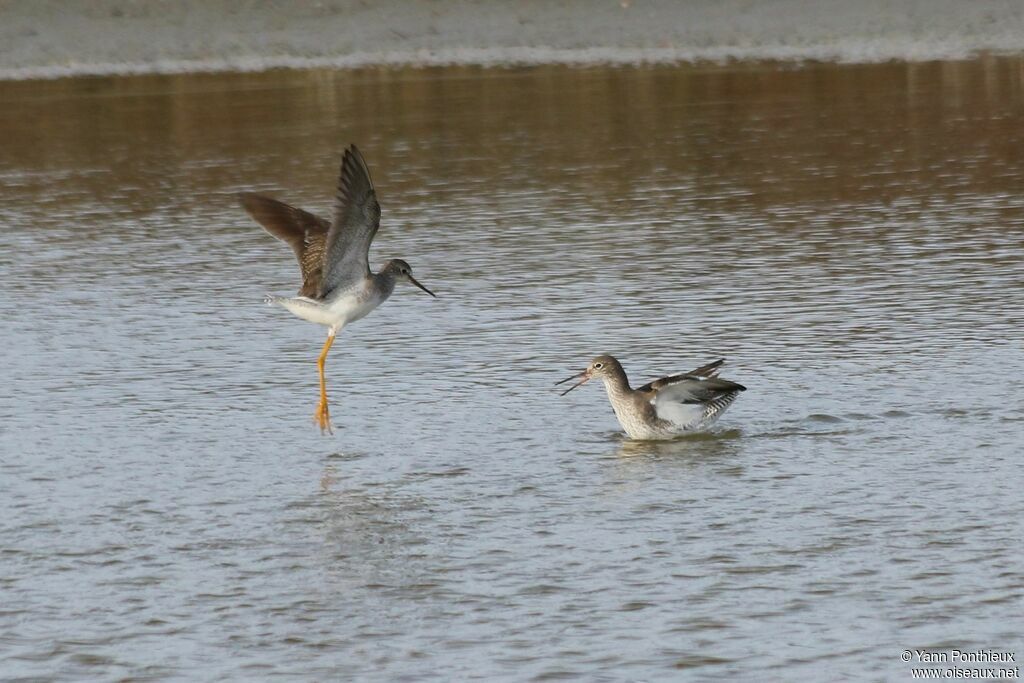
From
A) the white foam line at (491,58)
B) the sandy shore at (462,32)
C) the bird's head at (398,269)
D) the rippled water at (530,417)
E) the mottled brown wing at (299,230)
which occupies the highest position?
the sandy shore at (462,32)

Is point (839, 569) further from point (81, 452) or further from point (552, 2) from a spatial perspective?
point (552, 2)

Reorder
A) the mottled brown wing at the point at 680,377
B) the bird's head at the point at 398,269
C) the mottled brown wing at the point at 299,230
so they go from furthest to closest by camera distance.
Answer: the bird's head at the point at 398,269 → the mottled brown wing at the point at 299,230 → the mottled brown wing at the point at 680,377

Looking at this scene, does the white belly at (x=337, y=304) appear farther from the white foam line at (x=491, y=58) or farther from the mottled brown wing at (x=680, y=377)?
the white foam line at (x=491, y=58)

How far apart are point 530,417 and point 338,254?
1.37m

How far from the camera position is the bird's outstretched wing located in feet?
32.3

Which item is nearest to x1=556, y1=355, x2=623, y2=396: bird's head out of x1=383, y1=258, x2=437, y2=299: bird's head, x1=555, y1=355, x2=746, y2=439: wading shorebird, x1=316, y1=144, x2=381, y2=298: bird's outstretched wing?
x1=555, y1=355, x2=746, y2=439: wading shorebird

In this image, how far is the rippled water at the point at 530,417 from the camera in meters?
7.05

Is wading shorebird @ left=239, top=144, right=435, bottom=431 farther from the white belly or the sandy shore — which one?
the sandy shore

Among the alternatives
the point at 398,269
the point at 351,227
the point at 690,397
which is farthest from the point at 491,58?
the point at 690,397

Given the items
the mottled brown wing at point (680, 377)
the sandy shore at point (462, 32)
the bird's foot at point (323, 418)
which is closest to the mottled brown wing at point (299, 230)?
the bird's foot at point (323, 418)

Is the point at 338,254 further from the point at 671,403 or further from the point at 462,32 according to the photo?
the point at 462,32

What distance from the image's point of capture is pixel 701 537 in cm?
801

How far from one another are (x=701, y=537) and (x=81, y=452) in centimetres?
361

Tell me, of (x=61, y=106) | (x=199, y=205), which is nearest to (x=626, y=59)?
(x=61, y=106)
